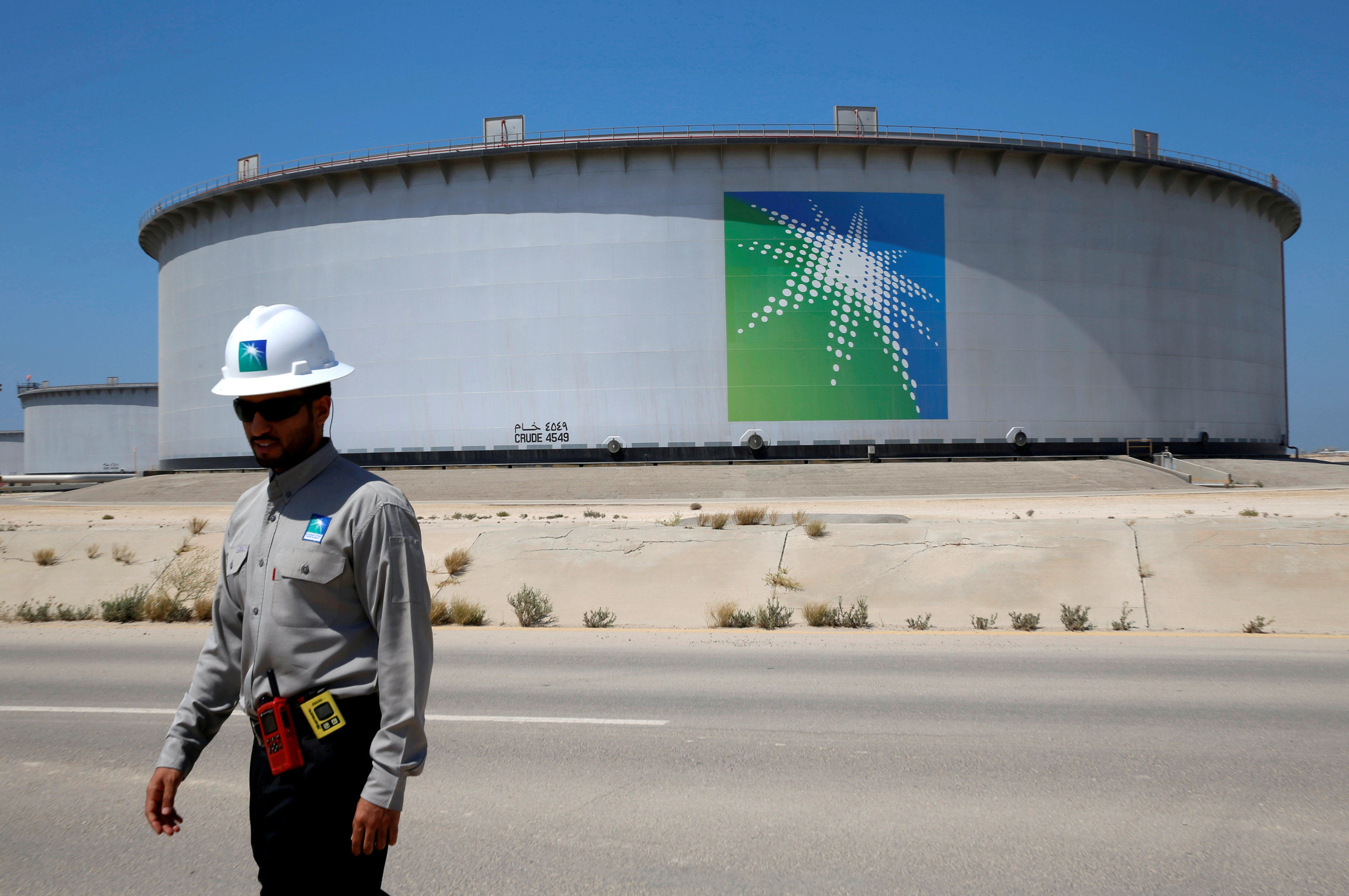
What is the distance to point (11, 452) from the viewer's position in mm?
95000

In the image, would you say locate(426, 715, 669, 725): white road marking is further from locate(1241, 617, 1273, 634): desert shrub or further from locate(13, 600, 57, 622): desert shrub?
locate(13, 600, 57, 622): desert shrub

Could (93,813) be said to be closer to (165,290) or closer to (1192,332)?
(1192,332)

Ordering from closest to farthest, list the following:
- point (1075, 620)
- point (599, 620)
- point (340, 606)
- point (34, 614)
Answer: point (340, 606)
point (1075, 620)
point (599, 620)
point (34, 614)

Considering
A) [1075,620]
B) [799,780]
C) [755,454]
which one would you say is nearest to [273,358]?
[799,780]

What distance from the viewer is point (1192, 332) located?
4497 cm

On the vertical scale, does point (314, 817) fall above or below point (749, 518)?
above

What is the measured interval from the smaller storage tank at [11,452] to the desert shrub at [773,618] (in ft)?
350

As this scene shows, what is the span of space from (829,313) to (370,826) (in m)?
37.4

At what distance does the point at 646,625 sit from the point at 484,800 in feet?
21.5

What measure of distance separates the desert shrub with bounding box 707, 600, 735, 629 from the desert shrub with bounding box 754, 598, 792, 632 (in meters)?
0.33

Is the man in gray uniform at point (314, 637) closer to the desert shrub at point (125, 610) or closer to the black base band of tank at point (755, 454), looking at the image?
the desert shrub at point (125, 610)

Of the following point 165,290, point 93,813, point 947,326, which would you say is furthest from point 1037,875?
point 165,290

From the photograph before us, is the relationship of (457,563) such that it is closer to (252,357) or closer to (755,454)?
(252,357)

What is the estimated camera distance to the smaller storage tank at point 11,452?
94500 millimetres
